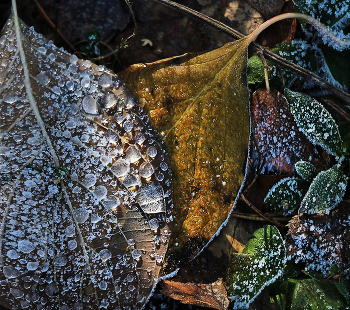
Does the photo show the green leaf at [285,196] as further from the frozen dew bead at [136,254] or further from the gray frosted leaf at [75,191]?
the frozen dew bead at [136,254]

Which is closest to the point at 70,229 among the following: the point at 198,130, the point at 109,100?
the point at 109,100

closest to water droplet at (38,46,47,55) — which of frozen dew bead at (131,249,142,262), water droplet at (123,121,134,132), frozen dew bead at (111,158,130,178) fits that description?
water droplet at (123,121,134,132)

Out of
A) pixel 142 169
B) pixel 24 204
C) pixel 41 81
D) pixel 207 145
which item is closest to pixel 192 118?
pixel 207 145

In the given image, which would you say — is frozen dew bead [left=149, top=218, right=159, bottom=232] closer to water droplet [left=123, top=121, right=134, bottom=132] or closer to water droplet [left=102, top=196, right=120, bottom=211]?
water droplet [left=102, top=196, right=120, bottom=211]

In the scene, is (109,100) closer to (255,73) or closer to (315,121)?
(255,73)

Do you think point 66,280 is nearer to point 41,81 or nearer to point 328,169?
point 41,81

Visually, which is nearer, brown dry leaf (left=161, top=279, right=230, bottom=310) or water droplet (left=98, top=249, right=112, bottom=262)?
water droplet (left=98, top=249, right=112, bottom=262)
